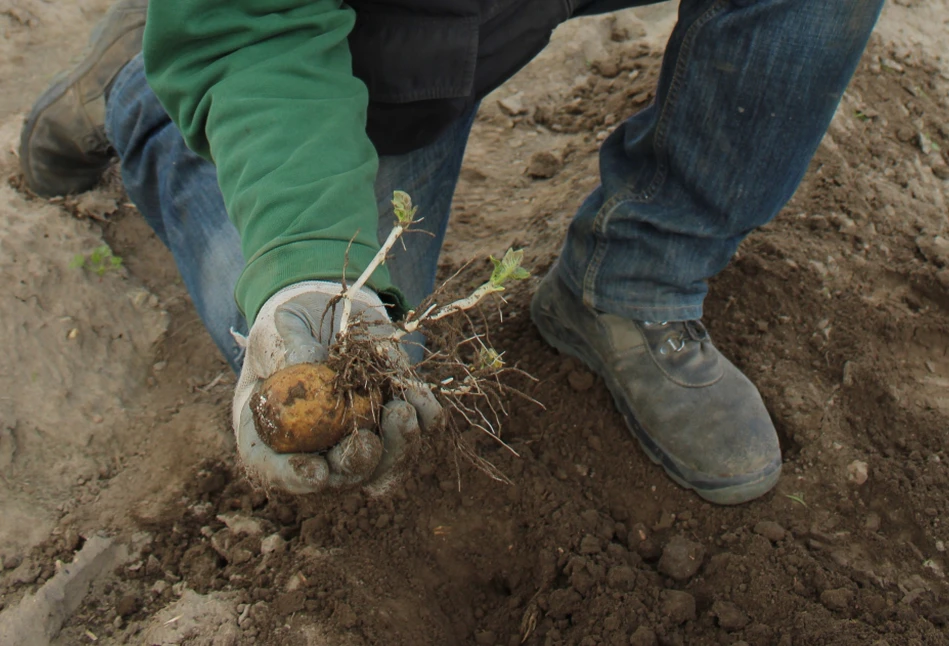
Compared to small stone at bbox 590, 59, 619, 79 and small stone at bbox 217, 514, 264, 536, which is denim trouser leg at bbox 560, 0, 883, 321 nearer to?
small stone at bbox 217, 514, 264, 536

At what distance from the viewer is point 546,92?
334 cm

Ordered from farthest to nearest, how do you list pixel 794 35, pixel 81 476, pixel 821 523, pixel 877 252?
1. pixel 877 252
2. pixel 81 476
3. pixel 821 523
4. pixel 794 35

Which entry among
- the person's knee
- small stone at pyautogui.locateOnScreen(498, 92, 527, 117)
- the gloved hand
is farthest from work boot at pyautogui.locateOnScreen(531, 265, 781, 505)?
small stone at pyautogui.locateOnScreen(498, 92, 527, 117)

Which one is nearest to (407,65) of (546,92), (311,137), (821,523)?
(311,137)

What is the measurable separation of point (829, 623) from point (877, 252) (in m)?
1.22

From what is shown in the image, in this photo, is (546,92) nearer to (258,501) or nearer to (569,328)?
(569,328)

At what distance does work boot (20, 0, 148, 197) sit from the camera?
96.7 inches

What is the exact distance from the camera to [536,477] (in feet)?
6.32

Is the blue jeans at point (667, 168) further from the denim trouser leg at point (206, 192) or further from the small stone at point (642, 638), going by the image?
the small stone at point (642, 638)

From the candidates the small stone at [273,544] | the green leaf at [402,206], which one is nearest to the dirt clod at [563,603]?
the small stone at [273,544]

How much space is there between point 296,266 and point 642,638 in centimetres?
96

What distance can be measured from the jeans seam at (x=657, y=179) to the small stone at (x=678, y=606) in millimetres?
749

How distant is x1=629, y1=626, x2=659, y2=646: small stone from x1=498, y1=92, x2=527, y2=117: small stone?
2197mm

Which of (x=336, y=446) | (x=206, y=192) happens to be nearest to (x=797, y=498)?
(x=336, y=446)
